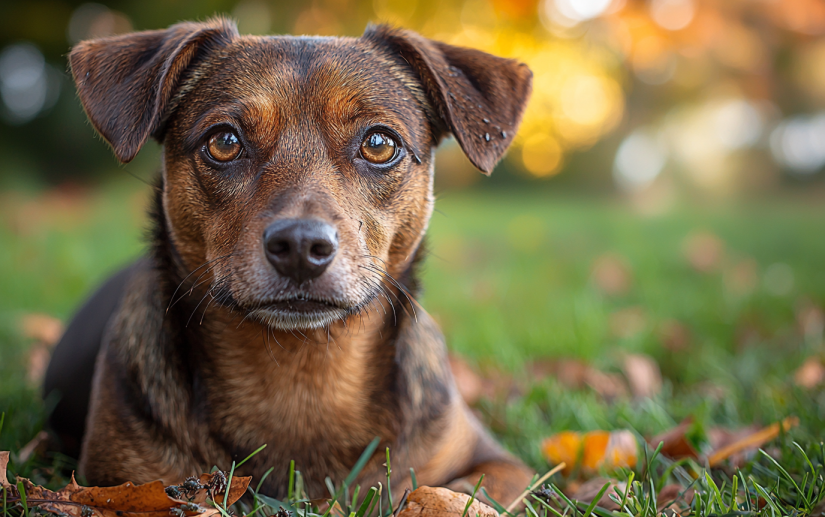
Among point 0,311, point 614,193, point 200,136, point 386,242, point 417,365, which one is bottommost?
point 614,193

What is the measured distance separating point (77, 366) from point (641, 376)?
327 cm

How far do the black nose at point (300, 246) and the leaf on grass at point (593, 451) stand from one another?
4.81 feet

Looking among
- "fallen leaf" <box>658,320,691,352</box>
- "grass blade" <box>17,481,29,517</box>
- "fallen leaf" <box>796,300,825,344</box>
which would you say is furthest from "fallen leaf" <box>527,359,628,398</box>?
"grass blade" <box>17,481,29,517</box>

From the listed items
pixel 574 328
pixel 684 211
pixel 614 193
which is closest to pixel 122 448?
pixel 574 328

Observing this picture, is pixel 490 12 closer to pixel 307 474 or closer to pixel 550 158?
pixel 550 158

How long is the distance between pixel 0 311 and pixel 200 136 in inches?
146

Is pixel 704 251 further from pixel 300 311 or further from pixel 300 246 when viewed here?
pixel 300 246

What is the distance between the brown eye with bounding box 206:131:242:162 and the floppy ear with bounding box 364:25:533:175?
0.87 m

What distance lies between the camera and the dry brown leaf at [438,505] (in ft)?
6.20

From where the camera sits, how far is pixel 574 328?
Answer: 15.5 ft

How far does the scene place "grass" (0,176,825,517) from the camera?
7.95 feet

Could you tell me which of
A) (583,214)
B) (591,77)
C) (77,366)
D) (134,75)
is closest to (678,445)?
(134,75)

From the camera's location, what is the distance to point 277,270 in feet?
6.72

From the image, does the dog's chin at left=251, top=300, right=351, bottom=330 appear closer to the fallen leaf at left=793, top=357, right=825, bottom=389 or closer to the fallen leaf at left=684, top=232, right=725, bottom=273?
the fallen leaf at left=793, top=357, right=825, bottom=389
